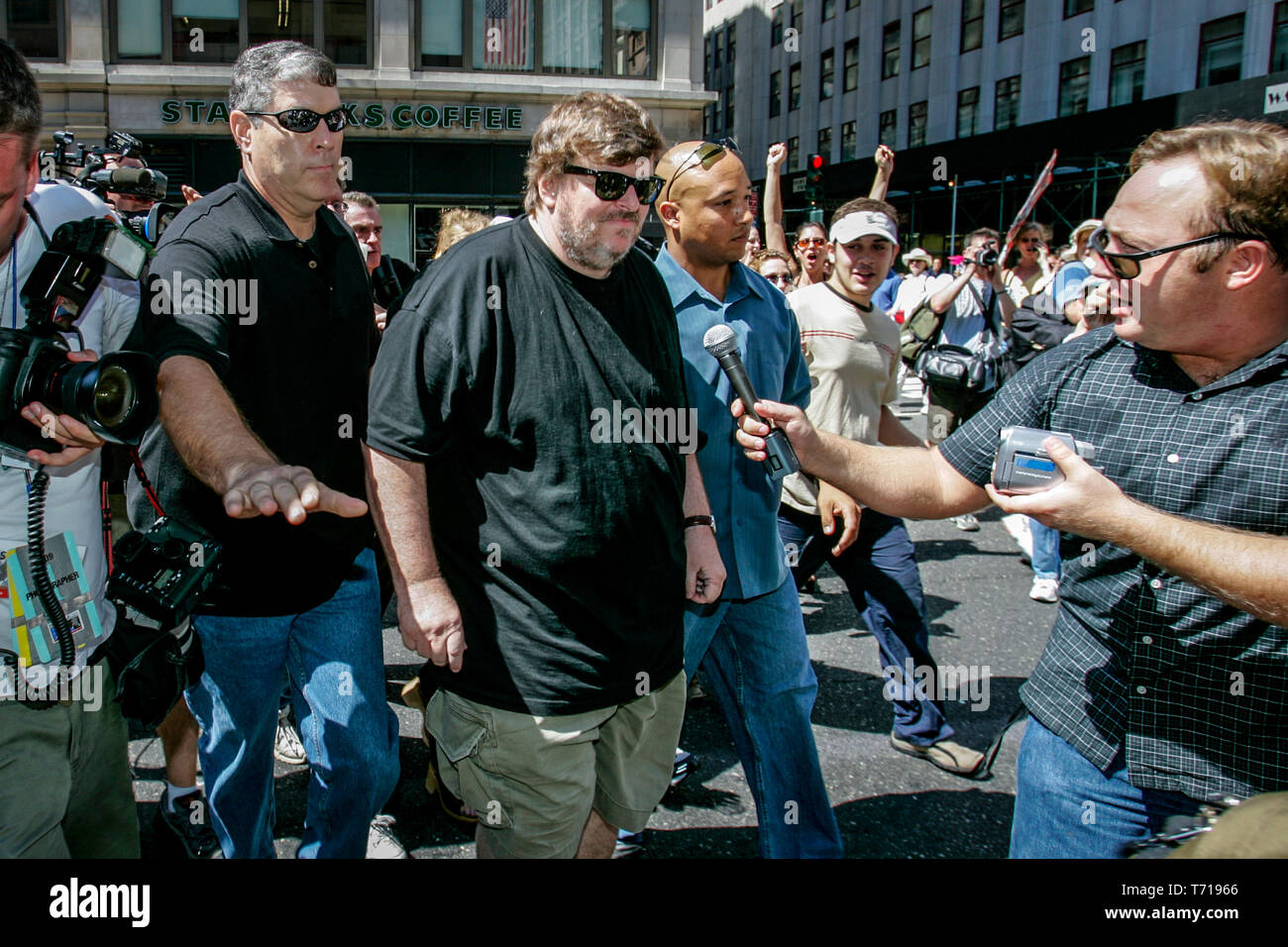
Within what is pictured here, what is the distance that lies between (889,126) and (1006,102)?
6.94m

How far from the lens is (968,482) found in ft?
7.69

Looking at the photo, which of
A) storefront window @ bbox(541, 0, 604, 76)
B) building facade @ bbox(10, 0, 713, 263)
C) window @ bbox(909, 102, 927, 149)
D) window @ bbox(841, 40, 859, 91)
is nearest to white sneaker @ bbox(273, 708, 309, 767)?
building facade @ bbox(10, 0, 713, 263)

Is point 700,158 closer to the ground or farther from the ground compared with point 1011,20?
closer to the ground

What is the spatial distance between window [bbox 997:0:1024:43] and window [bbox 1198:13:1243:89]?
7.52 metres

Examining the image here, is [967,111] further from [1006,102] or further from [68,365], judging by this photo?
[68,365]

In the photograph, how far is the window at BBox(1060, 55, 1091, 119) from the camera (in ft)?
100

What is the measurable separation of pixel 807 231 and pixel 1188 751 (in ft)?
20.0

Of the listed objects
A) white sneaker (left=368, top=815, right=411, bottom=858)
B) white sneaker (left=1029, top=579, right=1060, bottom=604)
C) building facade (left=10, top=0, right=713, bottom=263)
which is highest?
building facade (left=10, top=0, right=713, bottom=263)

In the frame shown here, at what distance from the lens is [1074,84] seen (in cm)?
3125

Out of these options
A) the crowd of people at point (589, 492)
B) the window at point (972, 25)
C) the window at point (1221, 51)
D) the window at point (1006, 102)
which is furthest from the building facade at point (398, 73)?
the window at point (972, 25)

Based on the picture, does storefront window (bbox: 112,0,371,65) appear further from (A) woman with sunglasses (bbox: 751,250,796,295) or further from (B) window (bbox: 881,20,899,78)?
(B) window (bbox: 881,20,899,78)

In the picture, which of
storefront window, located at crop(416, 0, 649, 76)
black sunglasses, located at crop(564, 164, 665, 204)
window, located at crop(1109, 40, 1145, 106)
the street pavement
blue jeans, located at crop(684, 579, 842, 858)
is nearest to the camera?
black sunglasses, located at crop(564, 164, 665, 204)

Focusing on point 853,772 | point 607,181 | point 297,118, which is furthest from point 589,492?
point 853,772

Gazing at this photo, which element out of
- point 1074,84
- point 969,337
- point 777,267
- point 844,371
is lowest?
point 844,371
